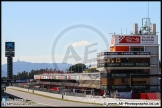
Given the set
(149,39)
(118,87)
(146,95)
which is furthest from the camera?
(149,39)

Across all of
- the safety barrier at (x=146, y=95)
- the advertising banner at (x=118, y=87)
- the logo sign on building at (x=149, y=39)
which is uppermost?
the logo sign on building at (x=149, y=39)

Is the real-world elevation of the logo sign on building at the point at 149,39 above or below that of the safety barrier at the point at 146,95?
above

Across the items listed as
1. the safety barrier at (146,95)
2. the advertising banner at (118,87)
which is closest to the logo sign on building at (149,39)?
the advertising banner at (118,87)

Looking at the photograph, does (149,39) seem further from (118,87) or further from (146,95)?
(146,95)

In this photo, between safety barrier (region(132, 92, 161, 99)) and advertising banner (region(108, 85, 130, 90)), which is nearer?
safety barrier (region(132, 92, 161, 99))

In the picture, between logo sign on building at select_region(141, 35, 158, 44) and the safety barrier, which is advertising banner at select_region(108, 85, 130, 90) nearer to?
the safety barrier

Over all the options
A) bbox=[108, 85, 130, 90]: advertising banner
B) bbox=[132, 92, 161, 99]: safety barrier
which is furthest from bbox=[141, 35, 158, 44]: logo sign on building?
bbox=[132, 92, 161, 99]: safety barrier

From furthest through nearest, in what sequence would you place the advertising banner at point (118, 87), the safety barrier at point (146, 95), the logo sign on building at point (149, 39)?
the logo sign on building at point (149, 39)
the advertising banner at point (118, 87)
the safety barrier at point (146, 95)

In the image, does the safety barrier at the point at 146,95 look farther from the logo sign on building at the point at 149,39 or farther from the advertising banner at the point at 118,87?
the logo sign on building at the point at 149,39

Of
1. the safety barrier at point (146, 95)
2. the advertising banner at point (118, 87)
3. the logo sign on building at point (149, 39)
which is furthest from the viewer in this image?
the logo sign on building at point (149, 39)

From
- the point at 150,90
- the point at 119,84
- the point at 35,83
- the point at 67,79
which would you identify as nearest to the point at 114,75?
the point at 119,84

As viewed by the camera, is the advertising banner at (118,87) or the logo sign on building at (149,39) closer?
the advertising banner at (118,87)

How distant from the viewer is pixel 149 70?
10744cm

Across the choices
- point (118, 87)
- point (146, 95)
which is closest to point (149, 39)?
point (118, 87)
